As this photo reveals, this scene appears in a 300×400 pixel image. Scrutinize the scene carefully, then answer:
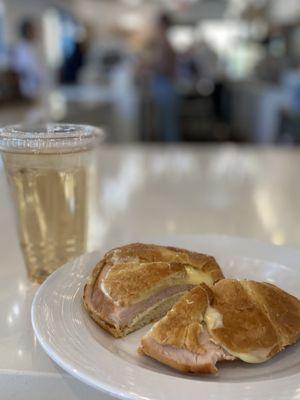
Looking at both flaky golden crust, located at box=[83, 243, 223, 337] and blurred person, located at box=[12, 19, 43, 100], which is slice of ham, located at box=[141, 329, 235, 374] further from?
blurred person, located at box=[12, 19, 43, 100]

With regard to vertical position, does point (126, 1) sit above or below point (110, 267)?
above

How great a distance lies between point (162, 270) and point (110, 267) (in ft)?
0.17

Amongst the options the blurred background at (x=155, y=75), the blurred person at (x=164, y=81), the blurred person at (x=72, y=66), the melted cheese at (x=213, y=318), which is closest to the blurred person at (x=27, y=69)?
the blurred background at (x=155, y=75)

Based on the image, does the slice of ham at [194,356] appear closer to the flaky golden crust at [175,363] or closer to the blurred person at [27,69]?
the flaky golden crust at [175,363]

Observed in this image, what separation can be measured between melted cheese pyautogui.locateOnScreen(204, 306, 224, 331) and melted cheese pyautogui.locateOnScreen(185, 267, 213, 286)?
73 mm

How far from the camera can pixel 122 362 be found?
1.11 feet

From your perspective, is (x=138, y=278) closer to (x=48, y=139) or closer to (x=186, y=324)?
(x=186, y=324)

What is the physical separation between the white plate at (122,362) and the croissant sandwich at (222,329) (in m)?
0.01

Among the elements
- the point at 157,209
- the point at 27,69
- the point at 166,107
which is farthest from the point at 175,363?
the point at 166,107

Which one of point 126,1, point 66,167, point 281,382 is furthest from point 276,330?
point 126,1

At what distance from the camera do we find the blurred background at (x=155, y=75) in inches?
132

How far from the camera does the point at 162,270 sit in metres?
0.43

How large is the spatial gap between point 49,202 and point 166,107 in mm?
3390

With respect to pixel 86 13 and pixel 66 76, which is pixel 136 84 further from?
pixel 86 13
